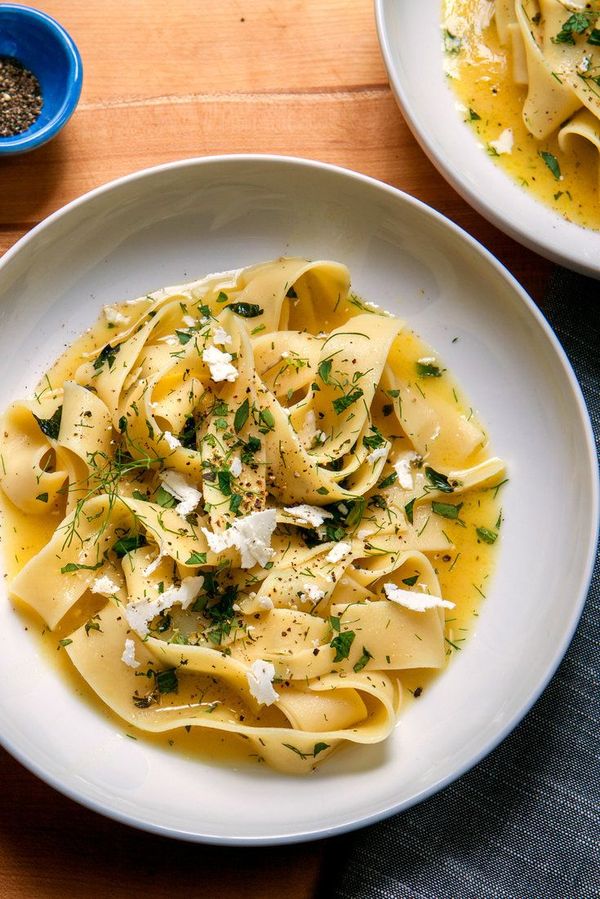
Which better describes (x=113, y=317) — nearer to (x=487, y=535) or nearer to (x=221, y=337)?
(x=221, y=337)

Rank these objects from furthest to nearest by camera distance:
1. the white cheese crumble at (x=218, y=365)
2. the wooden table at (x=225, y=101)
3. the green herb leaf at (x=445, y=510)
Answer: the wooden table at (x=225, y=101)
the green herb leaf at (x=445, y=510)
the white cheese crumble at (x=218, y=365)

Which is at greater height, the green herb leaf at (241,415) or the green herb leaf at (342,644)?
the green herb leaf at (241,415)

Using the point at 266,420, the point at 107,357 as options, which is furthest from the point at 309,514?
the point at 107,357

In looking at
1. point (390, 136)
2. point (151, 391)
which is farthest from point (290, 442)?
point (390, 136)

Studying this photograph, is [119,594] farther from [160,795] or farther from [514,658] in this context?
[514,658]

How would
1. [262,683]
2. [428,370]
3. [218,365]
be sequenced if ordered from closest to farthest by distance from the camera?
[262,683] < [218,365] < [428,370]

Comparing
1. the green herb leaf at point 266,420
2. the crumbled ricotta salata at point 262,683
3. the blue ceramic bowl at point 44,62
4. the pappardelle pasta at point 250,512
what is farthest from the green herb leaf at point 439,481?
the blue ceramic bowl at point 44,62

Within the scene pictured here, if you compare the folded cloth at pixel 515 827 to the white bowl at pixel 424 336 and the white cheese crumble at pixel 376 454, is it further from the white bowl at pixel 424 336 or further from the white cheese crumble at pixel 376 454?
the white cheese crumble at pixel 376 454
